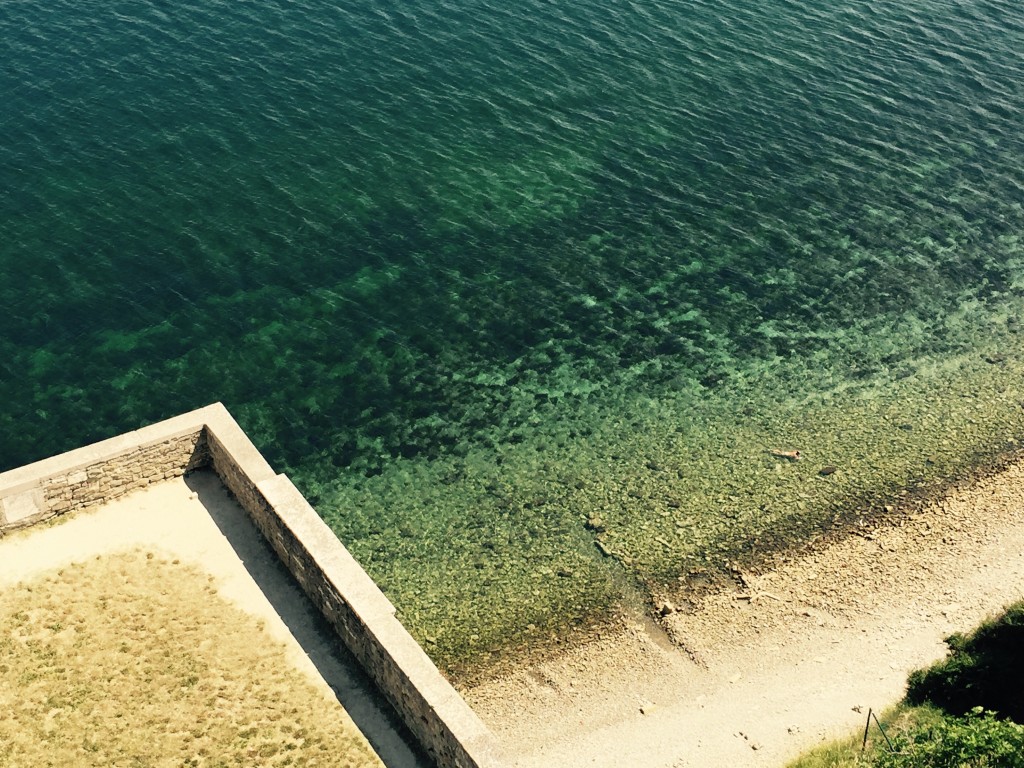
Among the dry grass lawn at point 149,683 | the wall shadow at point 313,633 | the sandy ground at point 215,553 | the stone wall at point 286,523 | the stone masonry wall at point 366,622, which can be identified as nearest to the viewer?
the stone masonry wall at point 366,622

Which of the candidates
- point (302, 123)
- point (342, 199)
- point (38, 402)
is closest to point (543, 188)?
point (342, 199)

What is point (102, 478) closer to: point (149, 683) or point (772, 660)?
point (149, 683)

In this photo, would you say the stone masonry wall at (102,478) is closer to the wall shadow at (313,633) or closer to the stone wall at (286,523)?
the stone wall at (286,523)

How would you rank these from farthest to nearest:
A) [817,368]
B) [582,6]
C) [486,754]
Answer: [582,6] → [817,368] → [486,754]

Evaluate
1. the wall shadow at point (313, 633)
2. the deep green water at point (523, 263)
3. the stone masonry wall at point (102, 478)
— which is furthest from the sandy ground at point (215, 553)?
the deep green water at point (523, 263)

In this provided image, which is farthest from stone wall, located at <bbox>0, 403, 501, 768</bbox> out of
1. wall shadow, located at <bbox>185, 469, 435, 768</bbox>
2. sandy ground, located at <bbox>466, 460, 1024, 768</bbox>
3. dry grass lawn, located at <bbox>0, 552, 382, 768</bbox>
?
sandy ground, located at <bbox>466, 460, 1024, 768</bbox>

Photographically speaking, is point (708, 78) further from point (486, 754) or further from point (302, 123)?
point (486, 754)
